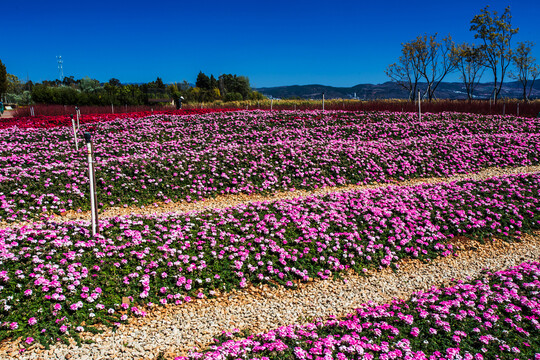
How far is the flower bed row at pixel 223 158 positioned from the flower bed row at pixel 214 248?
245 cm

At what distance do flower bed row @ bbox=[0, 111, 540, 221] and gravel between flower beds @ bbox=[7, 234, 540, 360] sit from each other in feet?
16.6

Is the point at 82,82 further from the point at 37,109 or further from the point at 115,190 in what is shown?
the point at 115,190

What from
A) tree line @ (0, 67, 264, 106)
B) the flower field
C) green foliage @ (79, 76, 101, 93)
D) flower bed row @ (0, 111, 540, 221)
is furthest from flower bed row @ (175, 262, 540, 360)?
green foliage @ (79, 76, 101, 93)

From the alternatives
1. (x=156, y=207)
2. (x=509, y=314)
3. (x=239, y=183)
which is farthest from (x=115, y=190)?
(x=509, y=314)

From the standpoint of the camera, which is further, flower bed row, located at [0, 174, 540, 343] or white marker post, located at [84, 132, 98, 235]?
white marker post, located at [84, 132, 98, 235]

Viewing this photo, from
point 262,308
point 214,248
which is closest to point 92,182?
point 214,248

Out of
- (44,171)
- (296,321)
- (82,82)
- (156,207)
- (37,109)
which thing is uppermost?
(82,82)

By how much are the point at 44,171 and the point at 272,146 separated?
317 inches

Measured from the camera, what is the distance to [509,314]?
16.7ft

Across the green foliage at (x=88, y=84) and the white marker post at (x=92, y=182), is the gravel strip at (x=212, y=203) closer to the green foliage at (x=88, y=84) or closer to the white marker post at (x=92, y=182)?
the white marker post at (x=92, y=182)

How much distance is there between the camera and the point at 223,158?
12.6 m

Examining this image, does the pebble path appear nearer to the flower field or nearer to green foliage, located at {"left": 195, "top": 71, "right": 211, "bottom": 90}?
the flower field

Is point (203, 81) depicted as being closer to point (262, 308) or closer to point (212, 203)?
point (212, 203)

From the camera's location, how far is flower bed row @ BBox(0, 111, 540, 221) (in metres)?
9.88
